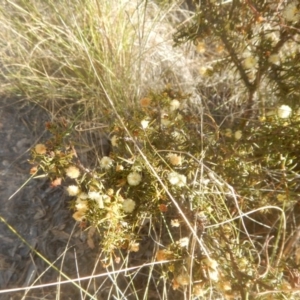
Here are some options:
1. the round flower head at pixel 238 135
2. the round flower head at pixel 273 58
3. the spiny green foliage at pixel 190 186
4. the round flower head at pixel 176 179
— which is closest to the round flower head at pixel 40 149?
the spiny green foliage at pixel 190 186

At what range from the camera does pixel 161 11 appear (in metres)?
1.70

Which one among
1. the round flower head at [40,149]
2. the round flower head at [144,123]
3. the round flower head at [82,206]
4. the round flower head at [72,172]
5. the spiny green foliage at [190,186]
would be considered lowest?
the spiny green foliage at [190,186]

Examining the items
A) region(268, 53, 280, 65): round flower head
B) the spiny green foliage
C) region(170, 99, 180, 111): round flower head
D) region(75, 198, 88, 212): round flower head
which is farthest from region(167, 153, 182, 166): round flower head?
region(268, 53, 280, 65): round flower head

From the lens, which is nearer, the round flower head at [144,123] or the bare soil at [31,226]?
the round flower head at [144,123]

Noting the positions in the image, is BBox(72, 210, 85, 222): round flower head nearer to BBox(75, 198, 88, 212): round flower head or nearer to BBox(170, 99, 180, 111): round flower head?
BBox(75, 198, 88, 212): round flower head

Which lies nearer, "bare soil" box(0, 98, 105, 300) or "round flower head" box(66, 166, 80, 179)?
"round flower head" box(66, 166, 80, 179)

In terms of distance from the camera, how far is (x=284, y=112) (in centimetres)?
114

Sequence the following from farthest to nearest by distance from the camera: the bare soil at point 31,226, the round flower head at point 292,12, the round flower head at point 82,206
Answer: the bare soil at point 31,226 → the round flower head at point 292,12 → the round flower head at point 82,206

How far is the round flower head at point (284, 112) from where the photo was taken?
3.73 ft

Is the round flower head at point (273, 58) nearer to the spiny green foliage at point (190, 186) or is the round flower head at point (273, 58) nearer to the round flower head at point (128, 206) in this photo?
the spiny green foliage at point (190, 186)

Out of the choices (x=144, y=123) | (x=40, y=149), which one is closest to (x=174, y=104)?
(x=144, y=123)

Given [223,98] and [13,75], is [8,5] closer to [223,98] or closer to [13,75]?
[13,75]

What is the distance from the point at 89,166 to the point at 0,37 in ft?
1.88

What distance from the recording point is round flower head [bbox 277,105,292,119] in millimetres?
1138
